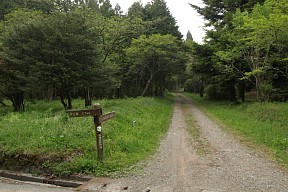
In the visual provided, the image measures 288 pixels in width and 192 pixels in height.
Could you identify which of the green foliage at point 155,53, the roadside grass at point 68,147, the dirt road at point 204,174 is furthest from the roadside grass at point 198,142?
the green foliage at point 155,53

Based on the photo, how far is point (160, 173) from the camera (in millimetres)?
6160

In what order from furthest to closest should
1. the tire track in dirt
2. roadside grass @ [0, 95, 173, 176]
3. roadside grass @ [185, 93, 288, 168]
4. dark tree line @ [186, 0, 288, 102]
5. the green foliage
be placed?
1. the green foliage
2. dark tree line @ [186, 0, 288, 102]
3. roadside grass @ [185, 93, 288, 168]
4. roadside grass @ [0, 95, 173, 176]
5. the tire track in dirt

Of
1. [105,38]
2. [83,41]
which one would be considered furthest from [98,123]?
[105,38]

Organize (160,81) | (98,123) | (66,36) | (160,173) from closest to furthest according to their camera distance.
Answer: (160,173)
(98,123)
(66,36)
(160,81)

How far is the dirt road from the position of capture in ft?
17.4

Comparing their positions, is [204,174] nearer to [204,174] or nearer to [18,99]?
[204,174]

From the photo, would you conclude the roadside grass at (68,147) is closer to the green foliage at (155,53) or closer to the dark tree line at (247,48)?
the dark tree line at (247,48)

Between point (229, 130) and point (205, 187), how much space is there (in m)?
6.89

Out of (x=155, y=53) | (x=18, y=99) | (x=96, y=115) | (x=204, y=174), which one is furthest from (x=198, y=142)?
(x=155, y=53)

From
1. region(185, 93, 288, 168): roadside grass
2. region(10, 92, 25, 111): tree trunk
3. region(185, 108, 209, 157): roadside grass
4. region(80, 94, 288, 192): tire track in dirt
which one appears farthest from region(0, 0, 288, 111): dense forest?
region(80, 94, 288, 192): tire track in dirt

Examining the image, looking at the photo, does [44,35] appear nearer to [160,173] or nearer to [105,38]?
[105,38]

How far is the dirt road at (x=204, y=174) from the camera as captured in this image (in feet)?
17.4

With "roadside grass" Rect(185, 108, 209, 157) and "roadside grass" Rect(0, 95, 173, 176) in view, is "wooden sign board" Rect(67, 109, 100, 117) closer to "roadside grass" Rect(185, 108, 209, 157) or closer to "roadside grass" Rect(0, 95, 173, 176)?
"roadside grass" Rect(0, 95, 173, 176)

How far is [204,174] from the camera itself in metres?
6.00
